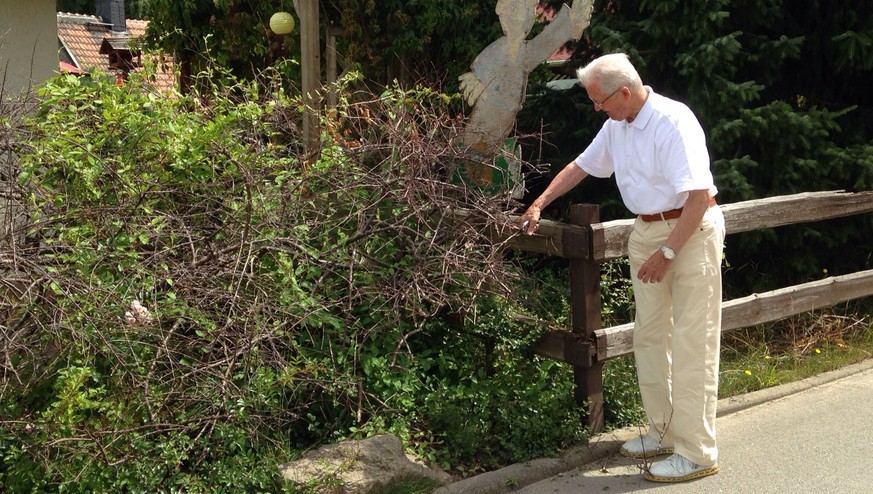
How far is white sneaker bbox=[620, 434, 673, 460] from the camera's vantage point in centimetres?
484

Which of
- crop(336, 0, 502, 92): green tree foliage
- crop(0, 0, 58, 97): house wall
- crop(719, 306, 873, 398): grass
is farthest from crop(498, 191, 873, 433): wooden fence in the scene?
crop(0, 0, 58, 97): house wall

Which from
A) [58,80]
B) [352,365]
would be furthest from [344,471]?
[58,80]

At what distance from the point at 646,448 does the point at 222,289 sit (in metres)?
2.19

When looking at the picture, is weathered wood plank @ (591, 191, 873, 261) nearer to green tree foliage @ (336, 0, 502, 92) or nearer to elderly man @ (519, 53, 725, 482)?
elderly man @ (519, 53, 725, 482)

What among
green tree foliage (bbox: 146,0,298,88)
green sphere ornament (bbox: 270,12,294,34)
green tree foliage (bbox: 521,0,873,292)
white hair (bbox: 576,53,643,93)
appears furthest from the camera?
green tree foliage (bbox: 146,0,298,88)

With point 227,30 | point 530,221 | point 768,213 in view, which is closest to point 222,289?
point 530,221

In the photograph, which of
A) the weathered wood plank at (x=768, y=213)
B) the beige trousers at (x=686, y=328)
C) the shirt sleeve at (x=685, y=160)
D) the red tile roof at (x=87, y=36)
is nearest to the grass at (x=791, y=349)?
the weathered wood plank at (x=768, y=213)

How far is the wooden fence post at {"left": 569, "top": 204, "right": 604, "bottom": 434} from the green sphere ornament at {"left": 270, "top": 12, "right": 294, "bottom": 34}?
479 cm

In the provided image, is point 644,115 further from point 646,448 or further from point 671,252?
point 646,448

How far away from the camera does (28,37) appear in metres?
9.74

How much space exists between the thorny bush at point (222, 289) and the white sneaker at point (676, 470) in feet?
1.61

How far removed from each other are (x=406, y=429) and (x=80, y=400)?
148 cm

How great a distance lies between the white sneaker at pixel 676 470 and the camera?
4.57 m

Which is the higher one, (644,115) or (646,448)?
(644,115)
